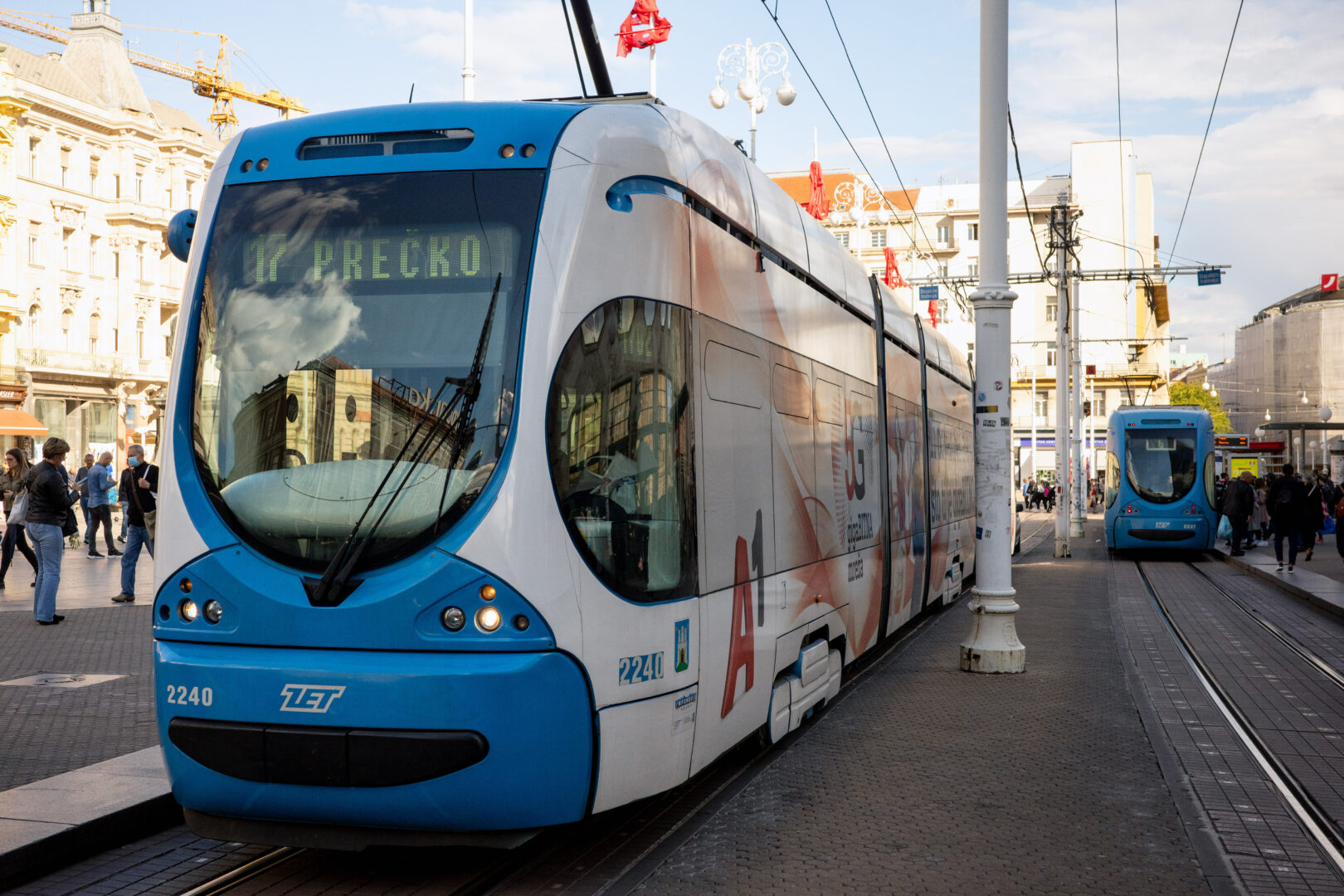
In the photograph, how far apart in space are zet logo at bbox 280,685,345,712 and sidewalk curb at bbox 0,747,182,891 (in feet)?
4.73

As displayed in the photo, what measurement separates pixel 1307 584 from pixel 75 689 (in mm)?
16379

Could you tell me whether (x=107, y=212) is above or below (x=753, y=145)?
above

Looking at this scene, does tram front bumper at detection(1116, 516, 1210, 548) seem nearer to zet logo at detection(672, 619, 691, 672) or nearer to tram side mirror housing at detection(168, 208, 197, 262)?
zet logo at detection(672, 619, 691, 672)

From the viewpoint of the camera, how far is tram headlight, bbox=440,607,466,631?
184 inches

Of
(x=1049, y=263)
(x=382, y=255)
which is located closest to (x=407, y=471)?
(x=382, y=255)

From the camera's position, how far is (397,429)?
4.83 meters

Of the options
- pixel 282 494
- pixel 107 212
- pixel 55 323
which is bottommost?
pixel 282 494

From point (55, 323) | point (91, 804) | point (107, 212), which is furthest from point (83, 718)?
point (107, 212)

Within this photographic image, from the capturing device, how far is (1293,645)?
1311 centimetres

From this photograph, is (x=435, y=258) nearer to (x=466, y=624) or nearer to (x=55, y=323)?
(x=466, y=624)

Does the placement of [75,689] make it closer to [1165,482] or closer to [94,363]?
[1165,482]

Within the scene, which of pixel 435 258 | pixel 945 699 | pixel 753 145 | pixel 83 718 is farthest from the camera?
pixel 753 145

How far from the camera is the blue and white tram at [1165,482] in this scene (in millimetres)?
26984

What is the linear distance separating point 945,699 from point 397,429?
5.78m
